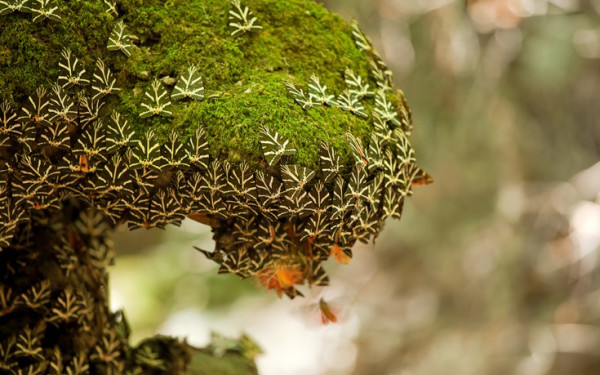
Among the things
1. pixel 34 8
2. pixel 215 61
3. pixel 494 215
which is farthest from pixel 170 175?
pixel 494 215

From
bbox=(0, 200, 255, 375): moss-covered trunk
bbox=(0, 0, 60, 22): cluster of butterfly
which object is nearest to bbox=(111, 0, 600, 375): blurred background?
bbox=(0, 200, 255, 375): moss-covered trunk

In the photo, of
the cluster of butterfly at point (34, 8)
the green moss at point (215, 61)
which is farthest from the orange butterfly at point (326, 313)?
the cluster of butterfly at point (34, 8)

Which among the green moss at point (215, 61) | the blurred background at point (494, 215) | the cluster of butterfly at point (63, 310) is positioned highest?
the blurred background at point (494, 215)

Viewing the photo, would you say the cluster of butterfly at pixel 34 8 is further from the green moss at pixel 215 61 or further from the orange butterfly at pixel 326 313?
the orange butterfly at pixel 326 313

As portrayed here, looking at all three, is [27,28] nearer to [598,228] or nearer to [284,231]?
[284,231]

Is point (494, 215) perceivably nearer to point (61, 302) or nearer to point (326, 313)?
point (326, 313)

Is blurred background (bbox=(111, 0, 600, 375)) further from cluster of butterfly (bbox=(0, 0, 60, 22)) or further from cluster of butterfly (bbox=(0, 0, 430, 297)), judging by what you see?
cluster of butterfly (bbox=(0, 0, 60, 22))

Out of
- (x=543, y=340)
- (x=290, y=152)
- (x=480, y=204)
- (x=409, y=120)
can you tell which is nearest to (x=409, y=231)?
(x=480, y=204)

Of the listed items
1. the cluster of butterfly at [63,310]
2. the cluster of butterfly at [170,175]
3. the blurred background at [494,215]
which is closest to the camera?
the cluster of butterfly at [170,175]
